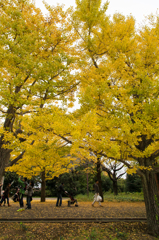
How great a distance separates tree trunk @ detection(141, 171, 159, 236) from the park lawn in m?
0.31

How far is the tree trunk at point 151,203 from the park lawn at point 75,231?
306 mm

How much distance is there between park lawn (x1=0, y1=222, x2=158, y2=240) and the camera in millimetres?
4770

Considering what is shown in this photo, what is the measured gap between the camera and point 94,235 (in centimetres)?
483

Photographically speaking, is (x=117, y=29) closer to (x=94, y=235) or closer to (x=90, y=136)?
(x=90, y=136)

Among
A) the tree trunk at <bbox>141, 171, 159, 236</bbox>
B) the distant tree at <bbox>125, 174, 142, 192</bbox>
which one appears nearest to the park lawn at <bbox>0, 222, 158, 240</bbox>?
the tree trunk at <bbox>141, 171, 159, 236</bbox>

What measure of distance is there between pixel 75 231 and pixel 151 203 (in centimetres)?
260

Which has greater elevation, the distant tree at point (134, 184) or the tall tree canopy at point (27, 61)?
the tall tree canopy at point (27, 61)

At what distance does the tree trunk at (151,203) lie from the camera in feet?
16.9

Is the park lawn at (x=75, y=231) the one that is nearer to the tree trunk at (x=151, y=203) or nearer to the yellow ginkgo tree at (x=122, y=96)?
the tree trunk at (x=151, y=203)

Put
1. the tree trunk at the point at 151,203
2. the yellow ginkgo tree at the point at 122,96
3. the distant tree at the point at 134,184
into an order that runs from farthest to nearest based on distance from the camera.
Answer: the distant tree at the point at 134,184 → the tree trunk at the point at 151,203 → the yellow ginkgo tree at the point at 122,96

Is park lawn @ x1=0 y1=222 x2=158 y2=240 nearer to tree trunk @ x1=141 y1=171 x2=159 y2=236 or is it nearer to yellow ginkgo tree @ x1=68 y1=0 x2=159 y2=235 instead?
tree trunk @ x1=141 y1=171 x2=159 y2=236

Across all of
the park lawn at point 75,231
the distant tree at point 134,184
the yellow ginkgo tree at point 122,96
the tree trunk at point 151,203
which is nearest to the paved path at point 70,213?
the park lawn at point 75,231

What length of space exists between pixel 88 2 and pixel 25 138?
6.10m

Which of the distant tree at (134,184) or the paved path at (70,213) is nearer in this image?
the paved path at (70,213)
